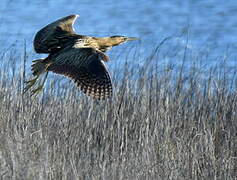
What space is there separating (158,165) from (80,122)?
120 cm

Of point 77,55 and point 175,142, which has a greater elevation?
point 77,55

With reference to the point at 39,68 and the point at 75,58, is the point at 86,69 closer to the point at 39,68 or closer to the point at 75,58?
the point at 75,58

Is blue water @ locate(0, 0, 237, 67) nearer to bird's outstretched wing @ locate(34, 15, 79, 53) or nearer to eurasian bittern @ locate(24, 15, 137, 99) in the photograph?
bird's outstretched wing @ locate(34, 15, 79, 53)

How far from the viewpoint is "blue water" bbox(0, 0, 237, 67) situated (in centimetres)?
1678

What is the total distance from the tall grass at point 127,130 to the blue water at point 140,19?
6.37m

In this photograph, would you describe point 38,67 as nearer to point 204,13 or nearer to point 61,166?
point 61,166

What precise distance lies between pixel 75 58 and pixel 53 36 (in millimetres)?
887

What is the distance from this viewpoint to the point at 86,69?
24.1ft

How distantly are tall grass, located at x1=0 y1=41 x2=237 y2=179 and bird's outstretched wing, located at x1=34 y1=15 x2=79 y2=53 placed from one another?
9.8 inches

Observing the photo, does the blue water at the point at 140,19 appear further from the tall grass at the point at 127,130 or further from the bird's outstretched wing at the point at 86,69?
the bird's outstretched wing at the point at 86,69

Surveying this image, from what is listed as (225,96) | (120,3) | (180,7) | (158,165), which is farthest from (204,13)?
(158,165)

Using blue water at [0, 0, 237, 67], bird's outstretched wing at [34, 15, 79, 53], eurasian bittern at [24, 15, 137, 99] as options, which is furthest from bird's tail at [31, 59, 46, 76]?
blue water at [0, 0, 237, 67]

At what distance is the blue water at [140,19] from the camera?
1678 cm

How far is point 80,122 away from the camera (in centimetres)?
764
